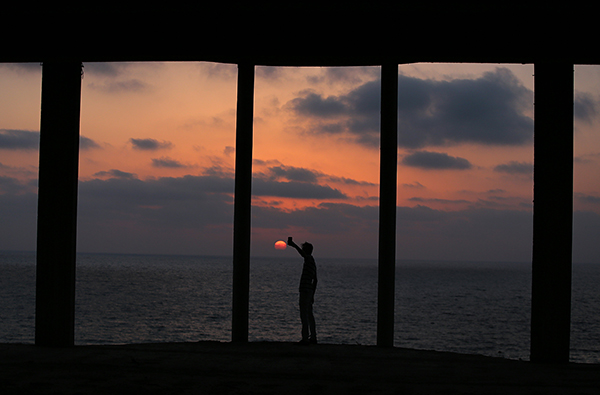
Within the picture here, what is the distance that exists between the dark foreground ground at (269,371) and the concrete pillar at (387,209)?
1.73ft

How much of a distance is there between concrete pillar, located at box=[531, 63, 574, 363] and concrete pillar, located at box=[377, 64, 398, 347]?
7.46ft

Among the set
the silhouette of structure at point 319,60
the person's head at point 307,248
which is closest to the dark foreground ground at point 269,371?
the silhouette of structure at point 319,60

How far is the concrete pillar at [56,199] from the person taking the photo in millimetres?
7992

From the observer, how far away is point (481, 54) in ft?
23.0

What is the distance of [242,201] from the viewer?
8445mm

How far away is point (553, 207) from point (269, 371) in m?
5.08

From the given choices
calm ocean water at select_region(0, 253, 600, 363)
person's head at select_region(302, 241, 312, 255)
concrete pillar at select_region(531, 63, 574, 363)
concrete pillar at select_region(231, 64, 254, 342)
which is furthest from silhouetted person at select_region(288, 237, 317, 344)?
calm ocean water at select_region(0, 253, 600, 363)

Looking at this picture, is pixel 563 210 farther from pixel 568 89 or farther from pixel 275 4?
pixel 275 4

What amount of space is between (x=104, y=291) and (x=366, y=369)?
64.2m

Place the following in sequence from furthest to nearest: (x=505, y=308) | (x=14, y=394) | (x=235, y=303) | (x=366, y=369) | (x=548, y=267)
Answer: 1. (x=505, y=308)
2. (x=235, y=303)
3. (x=548, y=267)
4. (x=366, y=369)
5. (x=14, y=394)

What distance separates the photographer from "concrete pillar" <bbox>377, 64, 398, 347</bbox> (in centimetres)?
822

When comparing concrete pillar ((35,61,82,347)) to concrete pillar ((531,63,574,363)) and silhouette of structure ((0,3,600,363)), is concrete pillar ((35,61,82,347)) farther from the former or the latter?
concrete pillar ((531,63,574,363))

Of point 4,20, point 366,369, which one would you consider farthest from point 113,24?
point 366,369

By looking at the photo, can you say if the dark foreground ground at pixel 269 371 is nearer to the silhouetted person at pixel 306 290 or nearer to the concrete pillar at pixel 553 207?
the silhouetted person at pixel 306 290
